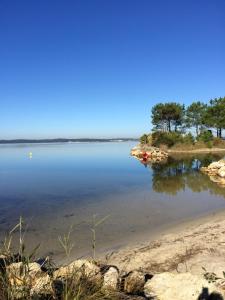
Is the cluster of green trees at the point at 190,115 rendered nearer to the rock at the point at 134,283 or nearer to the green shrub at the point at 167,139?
the green shrub at the point at 167,139

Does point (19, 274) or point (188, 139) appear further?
point (188, 139)

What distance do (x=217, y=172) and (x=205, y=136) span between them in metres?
39.1

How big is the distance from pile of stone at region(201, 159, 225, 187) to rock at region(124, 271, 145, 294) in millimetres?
18486

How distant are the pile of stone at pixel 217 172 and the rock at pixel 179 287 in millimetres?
18619

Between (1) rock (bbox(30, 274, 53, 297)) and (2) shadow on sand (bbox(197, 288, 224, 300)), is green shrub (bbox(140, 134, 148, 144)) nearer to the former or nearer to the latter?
(2) shadow on sand (bbox(197, 288, 224, 300))

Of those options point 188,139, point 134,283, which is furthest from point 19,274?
point 188,139

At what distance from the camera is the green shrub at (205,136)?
219 ft

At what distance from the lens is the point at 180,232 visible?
11.5 meters

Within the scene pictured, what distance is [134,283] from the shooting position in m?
6.54

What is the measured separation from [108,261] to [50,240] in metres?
2.83

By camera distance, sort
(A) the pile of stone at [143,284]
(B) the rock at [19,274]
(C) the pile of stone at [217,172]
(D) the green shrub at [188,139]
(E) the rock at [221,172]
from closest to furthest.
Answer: (B) the rock at [19,274], (A) the pile of stone at [143,284], (C) the pile of stone at [217,172], (E) the rock at [221,172], (D) the green shrub at [188,139]

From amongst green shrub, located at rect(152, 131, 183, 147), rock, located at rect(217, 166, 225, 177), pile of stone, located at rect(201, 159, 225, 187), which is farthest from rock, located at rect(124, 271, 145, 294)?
green shrub, located at rect(152, 131, 183, 147)

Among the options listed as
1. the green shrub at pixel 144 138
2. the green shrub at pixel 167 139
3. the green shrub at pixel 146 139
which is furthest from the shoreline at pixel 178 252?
the green shrub at pixel 144 138

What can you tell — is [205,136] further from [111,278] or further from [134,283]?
[111,278]
